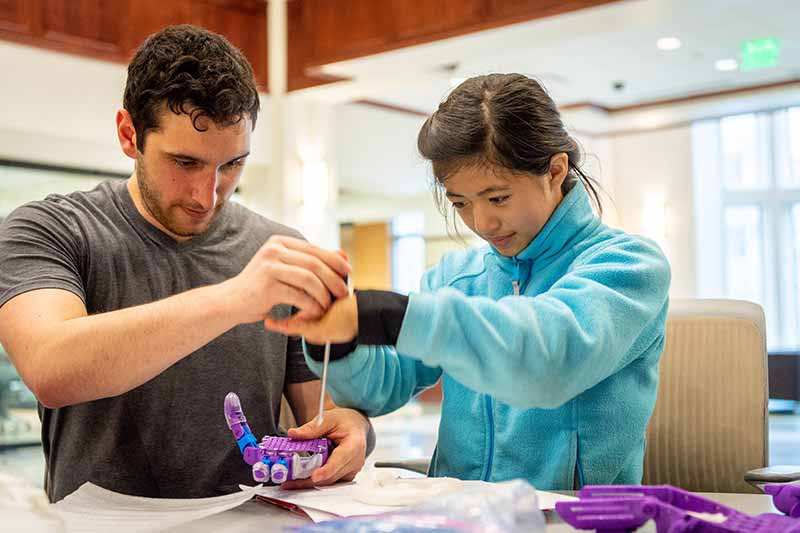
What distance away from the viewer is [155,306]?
129 cm

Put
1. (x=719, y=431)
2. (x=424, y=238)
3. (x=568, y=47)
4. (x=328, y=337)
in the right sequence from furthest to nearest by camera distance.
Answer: (x=424, y=238), (x=568, y=47), (x=719, y=431), (x=328, y=337)

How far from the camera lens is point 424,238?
11.9 m

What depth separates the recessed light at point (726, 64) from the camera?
7.87 m

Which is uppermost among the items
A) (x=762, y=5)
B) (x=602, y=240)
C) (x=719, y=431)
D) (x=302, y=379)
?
(x=762, y=5)

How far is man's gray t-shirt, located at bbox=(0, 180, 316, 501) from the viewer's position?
156 cm

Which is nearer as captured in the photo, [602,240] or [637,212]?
[602,240]

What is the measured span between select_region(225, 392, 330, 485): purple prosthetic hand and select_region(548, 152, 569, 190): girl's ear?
1.84 feet

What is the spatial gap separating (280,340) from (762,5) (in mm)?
5319

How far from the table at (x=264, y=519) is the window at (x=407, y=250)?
36.4 feet

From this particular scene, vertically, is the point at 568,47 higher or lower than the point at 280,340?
higher

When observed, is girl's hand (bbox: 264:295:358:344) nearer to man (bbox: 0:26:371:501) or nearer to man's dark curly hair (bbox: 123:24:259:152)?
man (bbox: 0:26:371:501)

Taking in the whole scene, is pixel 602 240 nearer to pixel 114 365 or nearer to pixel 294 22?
pixel 114 365

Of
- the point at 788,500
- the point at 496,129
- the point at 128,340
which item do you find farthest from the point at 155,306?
the point at 788,500

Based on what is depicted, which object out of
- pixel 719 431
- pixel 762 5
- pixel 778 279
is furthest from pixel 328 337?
pixel 778 279
